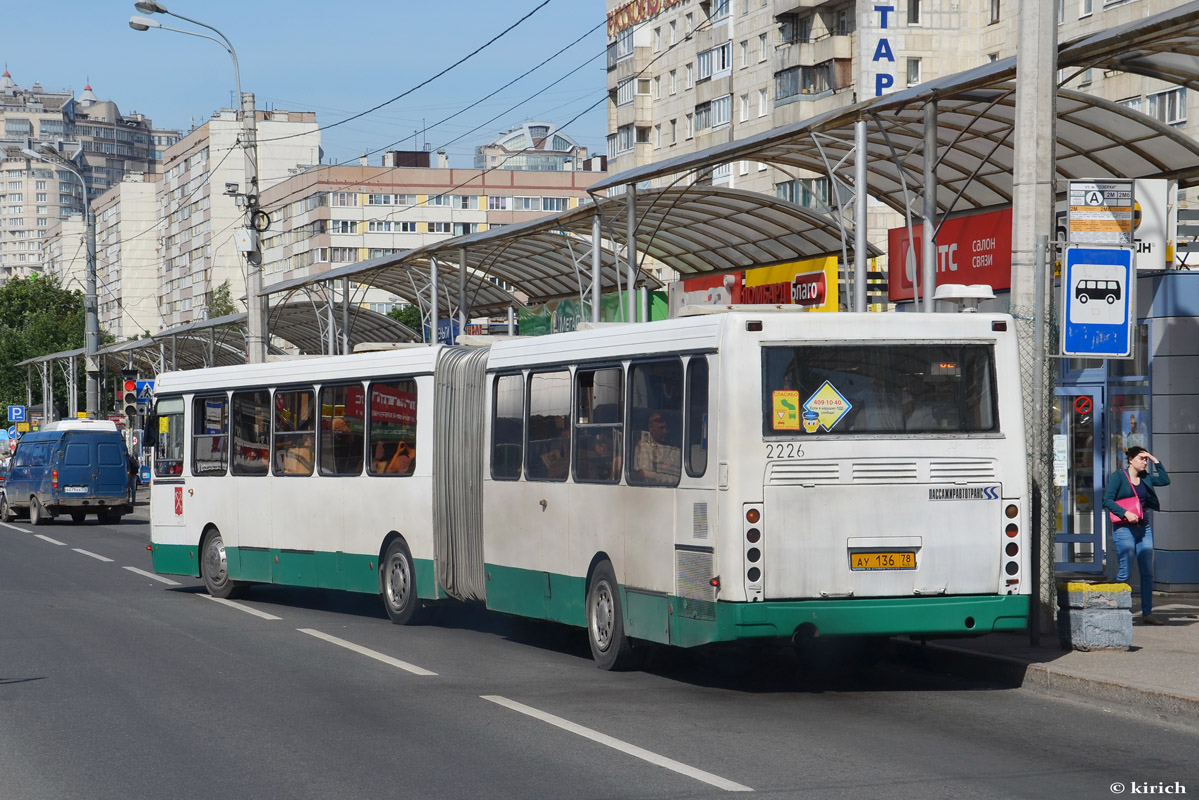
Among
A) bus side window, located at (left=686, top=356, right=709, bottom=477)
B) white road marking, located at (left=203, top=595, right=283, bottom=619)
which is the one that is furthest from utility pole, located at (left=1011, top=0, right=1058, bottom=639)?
white road marking, located at (left=203, top=595, right=283, bottom=619)

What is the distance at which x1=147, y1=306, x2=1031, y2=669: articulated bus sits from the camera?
10.4 metres

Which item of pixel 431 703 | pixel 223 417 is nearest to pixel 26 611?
pixel 223 417

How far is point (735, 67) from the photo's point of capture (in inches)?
2581

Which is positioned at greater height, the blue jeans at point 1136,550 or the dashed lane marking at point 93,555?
the blue jeans at point 1136,550

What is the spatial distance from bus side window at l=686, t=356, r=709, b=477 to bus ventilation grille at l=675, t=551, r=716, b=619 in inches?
22.1

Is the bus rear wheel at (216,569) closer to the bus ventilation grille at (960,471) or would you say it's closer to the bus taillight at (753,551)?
the bus taillight at (753,551)

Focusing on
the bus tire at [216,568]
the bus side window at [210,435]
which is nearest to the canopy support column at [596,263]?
the bus side window at [210,435]

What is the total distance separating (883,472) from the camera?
10633 mm

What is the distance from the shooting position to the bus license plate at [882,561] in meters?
10.6

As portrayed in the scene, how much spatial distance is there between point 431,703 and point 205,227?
12464 centimetres

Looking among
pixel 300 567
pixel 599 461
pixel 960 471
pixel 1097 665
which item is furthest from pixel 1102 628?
pixel 300 567

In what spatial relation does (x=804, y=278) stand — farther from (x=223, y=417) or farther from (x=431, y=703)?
(x=431, y=703)

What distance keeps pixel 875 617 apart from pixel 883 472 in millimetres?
947

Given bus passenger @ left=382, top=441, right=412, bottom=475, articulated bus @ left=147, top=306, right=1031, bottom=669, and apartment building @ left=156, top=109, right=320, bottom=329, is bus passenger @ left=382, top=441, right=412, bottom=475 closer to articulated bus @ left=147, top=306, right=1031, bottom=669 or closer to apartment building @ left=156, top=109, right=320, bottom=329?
articulated bus @ left=147, top=306, right=1031, bottom=669
